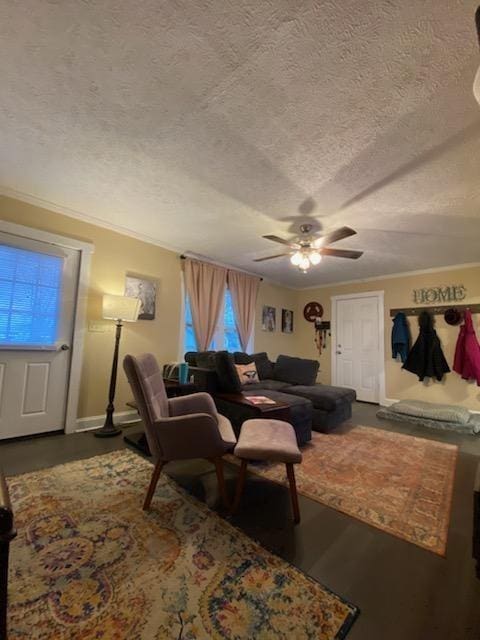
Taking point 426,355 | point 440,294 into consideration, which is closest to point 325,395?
point 426,355

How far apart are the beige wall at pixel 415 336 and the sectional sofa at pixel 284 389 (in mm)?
1771

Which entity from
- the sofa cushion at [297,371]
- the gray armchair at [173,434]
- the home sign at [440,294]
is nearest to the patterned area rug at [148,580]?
the gray armchair at [173,434]

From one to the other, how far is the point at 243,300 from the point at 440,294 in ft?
11.1

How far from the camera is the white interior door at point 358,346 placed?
17.1 ft

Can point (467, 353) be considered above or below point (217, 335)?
below

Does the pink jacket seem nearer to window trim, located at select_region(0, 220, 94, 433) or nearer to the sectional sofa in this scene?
the sectional sofa

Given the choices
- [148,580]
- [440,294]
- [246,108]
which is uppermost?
[246,108]

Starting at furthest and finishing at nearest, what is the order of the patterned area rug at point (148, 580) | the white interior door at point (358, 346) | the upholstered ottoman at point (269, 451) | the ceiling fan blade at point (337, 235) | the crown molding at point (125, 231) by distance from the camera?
1. the white interior door at point (358, 346)
2. the crown molding at point (125, 231)
3. the ceiling fan blade at point (337, 235)
4. the upholstered ottoman at point (269, 451)
5. the patterned area rug at point (148, 580)

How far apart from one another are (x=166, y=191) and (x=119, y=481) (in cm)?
250

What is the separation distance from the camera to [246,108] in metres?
1.61

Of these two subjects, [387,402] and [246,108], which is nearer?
[246,108]

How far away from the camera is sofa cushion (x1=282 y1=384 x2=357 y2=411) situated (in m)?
3.28

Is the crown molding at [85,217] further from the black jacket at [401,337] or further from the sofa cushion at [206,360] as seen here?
the black jacket at [401,337]

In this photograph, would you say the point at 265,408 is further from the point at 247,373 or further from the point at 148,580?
the point at 247,373
